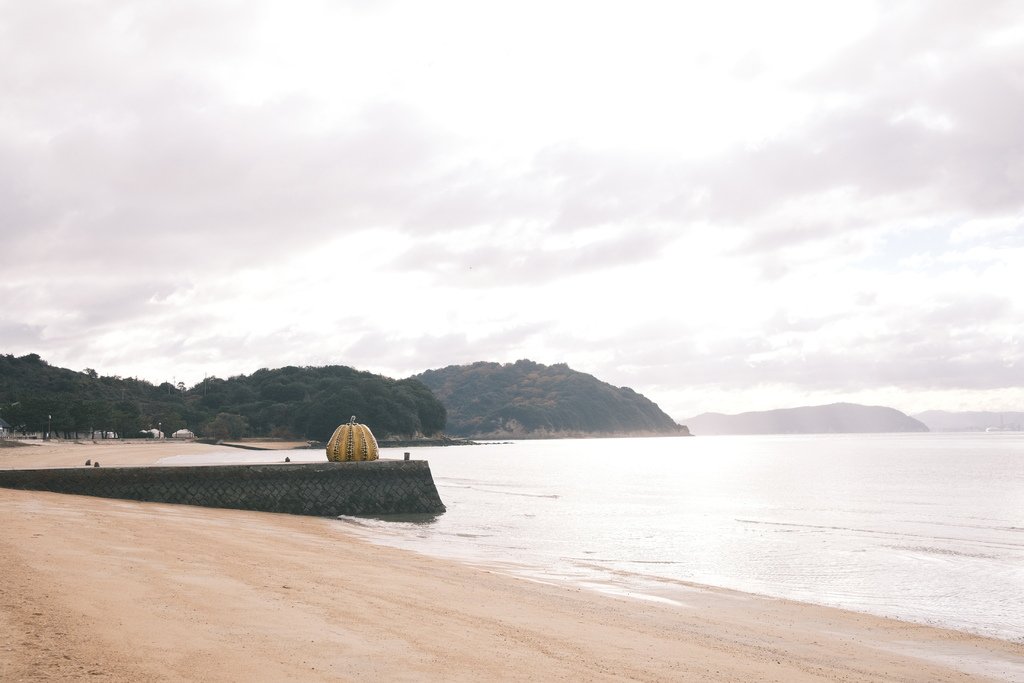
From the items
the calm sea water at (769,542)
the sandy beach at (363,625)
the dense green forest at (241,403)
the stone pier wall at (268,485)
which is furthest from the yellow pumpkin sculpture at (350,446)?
the dense green forest at (241,403)

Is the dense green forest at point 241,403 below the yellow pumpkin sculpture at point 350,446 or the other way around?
the other way around

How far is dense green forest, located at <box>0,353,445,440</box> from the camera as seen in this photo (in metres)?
146

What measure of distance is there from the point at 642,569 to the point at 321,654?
44.9 feet

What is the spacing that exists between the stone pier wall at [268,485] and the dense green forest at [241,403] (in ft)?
344

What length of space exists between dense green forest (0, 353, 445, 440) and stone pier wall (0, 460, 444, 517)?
104925mm

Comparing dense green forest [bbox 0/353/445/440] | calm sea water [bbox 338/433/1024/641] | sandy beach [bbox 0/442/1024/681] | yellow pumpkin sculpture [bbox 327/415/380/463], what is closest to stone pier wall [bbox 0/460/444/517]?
yellow pumpkin sculpture [bbox 327/415/380/463]

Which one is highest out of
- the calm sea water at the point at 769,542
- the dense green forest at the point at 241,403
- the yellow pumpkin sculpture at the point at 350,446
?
the dense green forest at the point at 241,403

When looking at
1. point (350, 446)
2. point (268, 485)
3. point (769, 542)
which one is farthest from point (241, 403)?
point (769, 542)

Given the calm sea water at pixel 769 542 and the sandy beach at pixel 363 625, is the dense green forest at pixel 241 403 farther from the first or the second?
the sandy beach at pixel 363 625

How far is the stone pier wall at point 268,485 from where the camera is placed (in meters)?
25.1

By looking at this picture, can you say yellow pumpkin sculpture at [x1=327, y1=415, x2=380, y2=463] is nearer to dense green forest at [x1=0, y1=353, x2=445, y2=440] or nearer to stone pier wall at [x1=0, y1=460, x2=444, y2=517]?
stone pier wall at [x1=0, y1=460, x2=444, y2=517]

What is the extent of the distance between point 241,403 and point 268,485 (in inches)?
6544

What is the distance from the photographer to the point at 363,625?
364 inches

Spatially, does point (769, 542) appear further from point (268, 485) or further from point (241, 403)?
point (241, 403)
